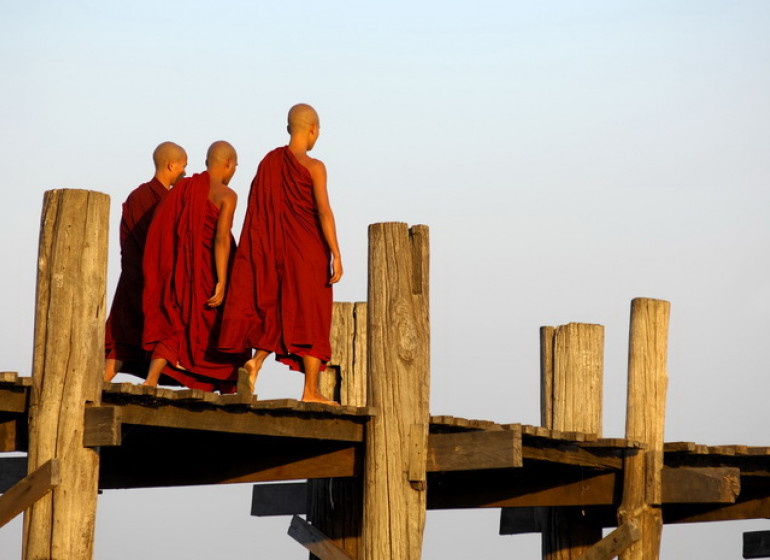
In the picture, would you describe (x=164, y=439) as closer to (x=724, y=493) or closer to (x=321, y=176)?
(x=321, y=176)

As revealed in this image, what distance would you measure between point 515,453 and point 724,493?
1.56 metres

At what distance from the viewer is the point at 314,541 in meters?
8.25

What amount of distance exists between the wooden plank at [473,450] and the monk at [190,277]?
150cm

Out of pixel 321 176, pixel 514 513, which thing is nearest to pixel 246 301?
pixel 321 176

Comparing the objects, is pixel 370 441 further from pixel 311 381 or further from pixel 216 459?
pixel 216 459

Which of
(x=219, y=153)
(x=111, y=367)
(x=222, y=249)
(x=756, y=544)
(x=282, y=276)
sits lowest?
(x=756, y=544)

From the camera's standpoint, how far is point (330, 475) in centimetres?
756

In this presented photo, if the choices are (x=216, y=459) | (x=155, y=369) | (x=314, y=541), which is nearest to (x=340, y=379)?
(x=314, y=541)

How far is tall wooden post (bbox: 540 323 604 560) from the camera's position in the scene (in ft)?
31.2

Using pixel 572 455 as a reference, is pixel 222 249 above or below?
above

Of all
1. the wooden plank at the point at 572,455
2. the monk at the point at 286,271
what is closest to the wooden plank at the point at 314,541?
the monk at the point at 286,271

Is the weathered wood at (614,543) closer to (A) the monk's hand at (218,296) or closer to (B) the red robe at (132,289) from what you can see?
(A) the monk's hand at (218,296)

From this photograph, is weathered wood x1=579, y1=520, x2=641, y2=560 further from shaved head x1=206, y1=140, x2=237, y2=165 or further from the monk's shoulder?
shaved head x1=206, y1=140, x2=237, y2=165

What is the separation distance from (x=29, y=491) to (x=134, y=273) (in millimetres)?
2522
